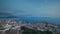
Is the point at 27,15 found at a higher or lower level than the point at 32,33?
higher

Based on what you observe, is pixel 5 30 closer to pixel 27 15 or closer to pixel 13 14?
pixel 13 14

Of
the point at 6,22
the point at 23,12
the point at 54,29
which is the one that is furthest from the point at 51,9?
the point at 6,22

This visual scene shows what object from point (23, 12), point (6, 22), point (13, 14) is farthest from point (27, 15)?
point (6, 22)

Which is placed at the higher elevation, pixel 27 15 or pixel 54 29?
pixel 27 15

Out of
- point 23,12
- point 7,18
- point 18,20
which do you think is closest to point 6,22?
point 7,18

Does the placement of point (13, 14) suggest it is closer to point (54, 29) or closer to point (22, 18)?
point (22, 18)

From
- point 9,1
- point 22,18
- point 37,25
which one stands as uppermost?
point 9,1
